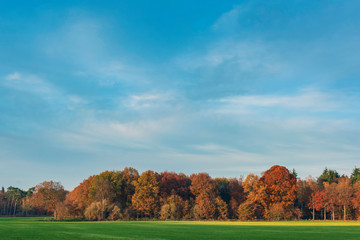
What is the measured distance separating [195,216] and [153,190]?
13650mm

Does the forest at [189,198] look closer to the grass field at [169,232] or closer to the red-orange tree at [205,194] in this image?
the red-orange tree at [205,194]

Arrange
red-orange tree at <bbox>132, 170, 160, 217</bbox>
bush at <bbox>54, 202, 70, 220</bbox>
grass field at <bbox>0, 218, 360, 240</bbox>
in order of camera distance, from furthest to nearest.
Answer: red-orange tree at <bbox>132, 170, 160, 217</bbox>
bush at <bbox>54, 202, 70, 220</bbox>
grass field at <bbox>0, 218, 360, 240</bbox>

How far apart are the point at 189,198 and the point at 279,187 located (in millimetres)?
26326

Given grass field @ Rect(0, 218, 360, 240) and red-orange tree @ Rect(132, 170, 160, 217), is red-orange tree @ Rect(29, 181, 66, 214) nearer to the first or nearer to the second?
red-orange tree @ Rect(132, 170, 160, 217)

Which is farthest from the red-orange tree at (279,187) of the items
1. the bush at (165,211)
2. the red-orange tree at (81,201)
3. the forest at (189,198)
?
the red-orange tree at (81,201)

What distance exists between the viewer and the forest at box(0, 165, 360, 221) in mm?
83812

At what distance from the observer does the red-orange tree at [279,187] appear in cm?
8750

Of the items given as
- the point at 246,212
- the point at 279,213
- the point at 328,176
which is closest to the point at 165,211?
the point at 246,212

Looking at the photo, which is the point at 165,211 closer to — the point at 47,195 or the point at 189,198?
the point at 189,198

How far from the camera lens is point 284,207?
87188 millimetres

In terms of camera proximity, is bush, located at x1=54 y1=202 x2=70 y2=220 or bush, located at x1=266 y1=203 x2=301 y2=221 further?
bush, located at x1=266 y1=203 x2=301 y2=221

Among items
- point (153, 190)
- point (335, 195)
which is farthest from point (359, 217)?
point (153, 190)

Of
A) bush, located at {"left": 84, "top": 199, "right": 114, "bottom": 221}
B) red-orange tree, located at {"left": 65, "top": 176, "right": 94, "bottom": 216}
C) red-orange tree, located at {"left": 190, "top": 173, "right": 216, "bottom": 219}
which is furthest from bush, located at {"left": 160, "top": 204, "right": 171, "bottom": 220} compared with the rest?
red-orange tree, located at {"left": 65, "top": 176, "right": 94, "bottom": 216}

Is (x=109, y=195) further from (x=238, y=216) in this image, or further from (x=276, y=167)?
(x=276, y=167)
